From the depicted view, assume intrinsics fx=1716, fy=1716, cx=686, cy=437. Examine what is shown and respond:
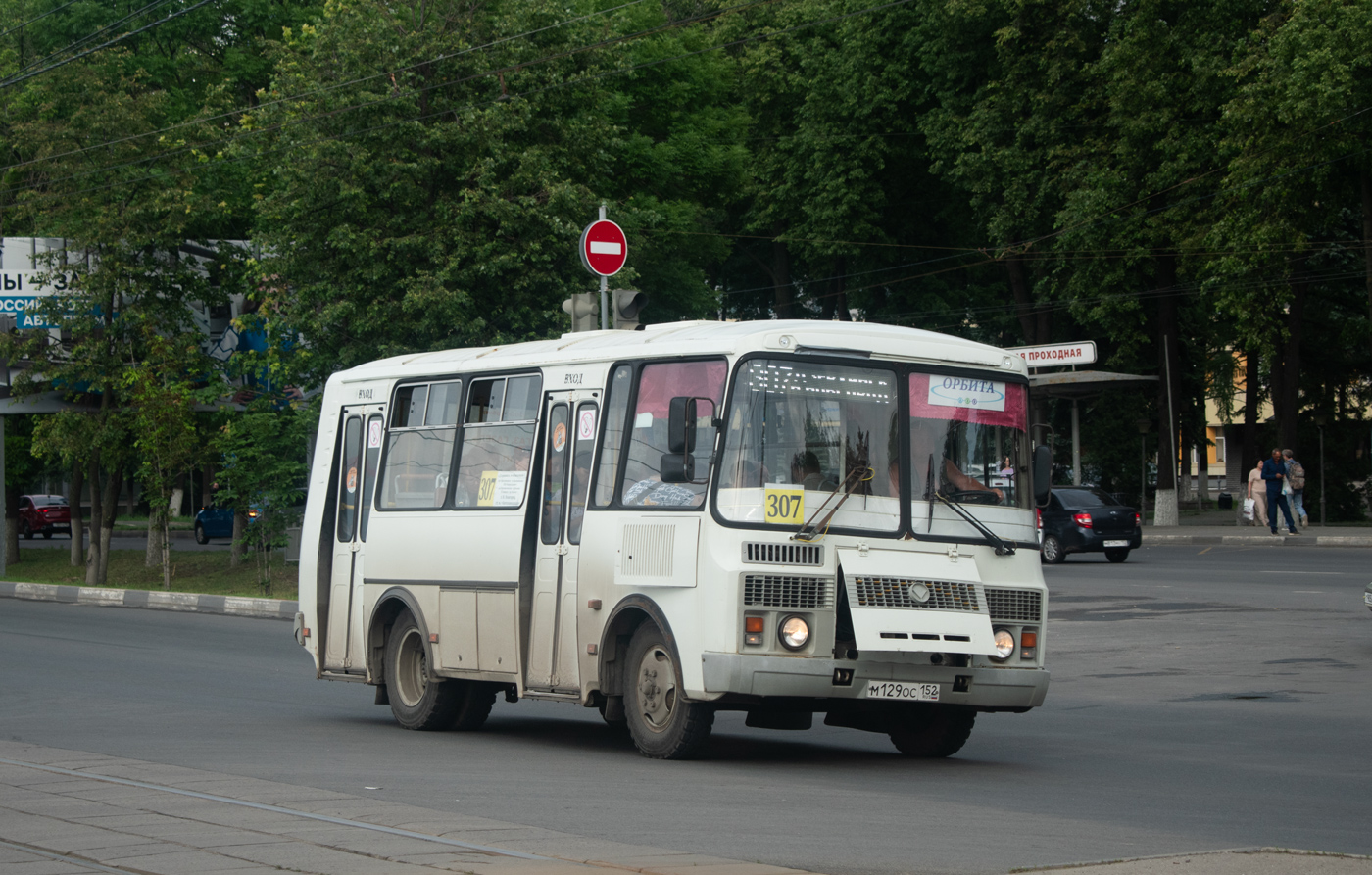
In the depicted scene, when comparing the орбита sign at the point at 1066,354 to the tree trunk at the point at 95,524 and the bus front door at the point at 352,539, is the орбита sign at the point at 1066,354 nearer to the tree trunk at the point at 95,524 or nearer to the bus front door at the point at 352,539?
the tree trunk at the point at 95,524

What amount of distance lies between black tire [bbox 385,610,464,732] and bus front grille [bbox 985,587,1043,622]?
14.9ft

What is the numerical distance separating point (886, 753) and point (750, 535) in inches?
106

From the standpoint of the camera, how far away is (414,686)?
45.5 ft

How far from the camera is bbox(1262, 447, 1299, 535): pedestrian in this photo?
3884 cm

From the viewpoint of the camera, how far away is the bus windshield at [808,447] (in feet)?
35.2

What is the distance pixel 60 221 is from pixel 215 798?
99.8ft

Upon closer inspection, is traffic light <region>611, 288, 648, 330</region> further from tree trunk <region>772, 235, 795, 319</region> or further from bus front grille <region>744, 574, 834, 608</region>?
tree trunk <region>772, 235, 795, 319</region>

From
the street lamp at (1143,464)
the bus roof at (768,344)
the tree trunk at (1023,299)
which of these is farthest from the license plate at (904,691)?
the street lamp at (1143,464)

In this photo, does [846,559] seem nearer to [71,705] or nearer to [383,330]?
[71,705]

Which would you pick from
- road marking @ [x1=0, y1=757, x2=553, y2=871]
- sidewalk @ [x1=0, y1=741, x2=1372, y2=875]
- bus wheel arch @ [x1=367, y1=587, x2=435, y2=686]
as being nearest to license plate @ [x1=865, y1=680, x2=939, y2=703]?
sidewalk @ [x1=0, y1=741, x2=1372, y2=875]

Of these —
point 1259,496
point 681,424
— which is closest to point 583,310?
point 681,424

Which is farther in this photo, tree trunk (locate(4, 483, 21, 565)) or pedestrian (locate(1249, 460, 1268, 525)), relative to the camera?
tree trunk (locate(4, 483, 21, 565))

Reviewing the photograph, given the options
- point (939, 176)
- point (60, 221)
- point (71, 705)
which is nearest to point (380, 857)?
point (71, 705)

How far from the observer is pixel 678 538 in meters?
11.0
